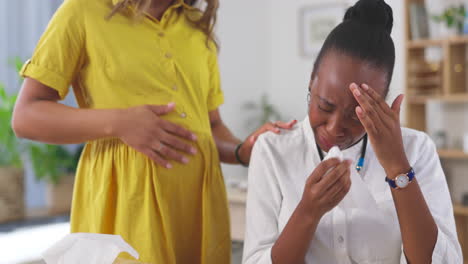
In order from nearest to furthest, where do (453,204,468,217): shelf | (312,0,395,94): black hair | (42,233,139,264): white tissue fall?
(42,233,139,264): white tissue, (312,0,395,94): black hair, (453,204,468,217): shelf

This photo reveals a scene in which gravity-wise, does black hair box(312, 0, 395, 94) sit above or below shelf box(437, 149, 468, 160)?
above

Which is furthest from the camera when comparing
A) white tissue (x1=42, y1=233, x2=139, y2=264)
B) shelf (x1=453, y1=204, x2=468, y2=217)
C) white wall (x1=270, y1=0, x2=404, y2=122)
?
white wall (x1=270, y1=0, x2=404, y2=122)

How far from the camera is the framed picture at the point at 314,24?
541cm

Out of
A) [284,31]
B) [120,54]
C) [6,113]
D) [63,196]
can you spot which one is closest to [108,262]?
[120,54]

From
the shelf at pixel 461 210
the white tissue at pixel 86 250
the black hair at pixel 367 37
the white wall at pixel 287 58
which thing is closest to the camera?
the white tissue at pixel 86 250

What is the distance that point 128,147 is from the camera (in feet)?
3.98

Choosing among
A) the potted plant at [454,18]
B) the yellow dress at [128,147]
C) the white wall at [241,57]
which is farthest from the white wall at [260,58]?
the yellow dress at [128,147]

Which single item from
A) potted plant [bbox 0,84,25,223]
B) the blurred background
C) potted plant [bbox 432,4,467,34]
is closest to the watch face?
the blurred background

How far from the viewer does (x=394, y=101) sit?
1.01 m

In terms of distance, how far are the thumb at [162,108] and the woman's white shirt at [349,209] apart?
238mm

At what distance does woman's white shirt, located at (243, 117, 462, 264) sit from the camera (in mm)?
1135

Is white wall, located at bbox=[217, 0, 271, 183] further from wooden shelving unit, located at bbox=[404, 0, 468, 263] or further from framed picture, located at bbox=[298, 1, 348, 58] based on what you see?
wooden shelving unit, located at bbox=[404, 0, 468, 263]

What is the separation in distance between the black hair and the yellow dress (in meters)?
0.34

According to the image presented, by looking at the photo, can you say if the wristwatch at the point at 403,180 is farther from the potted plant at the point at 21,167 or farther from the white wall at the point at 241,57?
the white wall at the point at 241,57
